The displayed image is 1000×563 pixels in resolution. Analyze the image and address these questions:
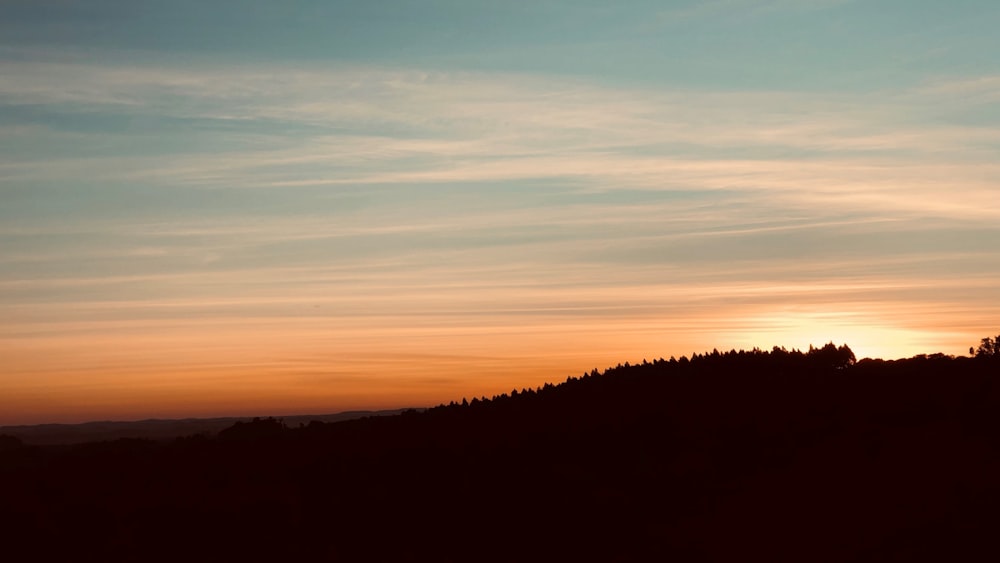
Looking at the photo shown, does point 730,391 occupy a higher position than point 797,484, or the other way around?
point 730,391

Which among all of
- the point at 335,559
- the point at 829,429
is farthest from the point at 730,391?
the point at 335,559

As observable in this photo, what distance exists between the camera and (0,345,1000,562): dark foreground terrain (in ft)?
67.2

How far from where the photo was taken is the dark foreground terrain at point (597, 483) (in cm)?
2048

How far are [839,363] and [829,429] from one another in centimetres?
729

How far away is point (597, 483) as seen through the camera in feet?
78.5

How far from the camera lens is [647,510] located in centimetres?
2248

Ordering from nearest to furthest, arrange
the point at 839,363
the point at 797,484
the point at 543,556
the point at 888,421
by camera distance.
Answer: the point at 543,556
the point at 797,484
the point at 888,421
the point at 839,363

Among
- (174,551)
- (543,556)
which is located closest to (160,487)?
(174,551)

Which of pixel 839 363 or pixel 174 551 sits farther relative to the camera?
pixel 839 363

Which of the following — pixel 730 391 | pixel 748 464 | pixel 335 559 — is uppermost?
pixel 730 391

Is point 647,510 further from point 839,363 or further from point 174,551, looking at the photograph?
point 839,363

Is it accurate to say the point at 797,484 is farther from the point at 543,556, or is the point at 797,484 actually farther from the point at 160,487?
the point at 160,487

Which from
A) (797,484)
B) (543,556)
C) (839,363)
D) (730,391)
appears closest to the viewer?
(543,556)

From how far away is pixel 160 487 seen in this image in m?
26.5
